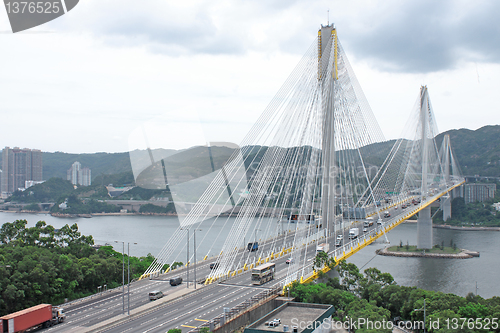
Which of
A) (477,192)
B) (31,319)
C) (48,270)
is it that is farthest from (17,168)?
(31,319)

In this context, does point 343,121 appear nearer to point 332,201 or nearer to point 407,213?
point 332,201

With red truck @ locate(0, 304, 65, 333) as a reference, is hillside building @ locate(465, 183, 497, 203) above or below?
above

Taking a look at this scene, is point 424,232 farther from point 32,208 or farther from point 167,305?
point 32,208

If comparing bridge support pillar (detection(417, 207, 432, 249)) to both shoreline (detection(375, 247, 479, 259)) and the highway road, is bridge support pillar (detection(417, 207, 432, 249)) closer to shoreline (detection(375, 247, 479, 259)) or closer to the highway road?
shoreline (detection(375, 247, 479, 259))

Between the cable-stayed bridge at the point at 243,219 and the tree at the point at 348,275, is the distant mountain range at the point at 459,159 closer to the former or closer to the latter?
the cable-stayed bridge at the point at 243,219

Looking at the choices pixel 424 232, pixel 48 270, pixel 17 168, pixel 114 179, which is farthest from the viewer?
pixel 17 168

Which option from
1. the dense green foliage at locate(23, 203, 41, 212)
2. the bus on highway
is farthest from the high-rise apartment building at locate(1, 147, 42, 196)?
the bus on highway
